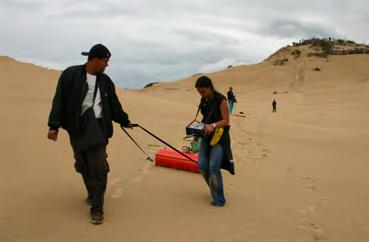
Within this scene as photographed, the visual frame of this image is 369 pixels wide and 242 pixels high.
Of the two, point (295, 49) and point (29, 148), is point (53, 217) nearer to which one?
point (29, 148)

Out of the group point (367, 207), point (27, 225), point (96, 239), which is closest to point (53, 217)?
point (27, 225)

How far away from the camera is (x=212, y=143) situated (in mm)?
5977

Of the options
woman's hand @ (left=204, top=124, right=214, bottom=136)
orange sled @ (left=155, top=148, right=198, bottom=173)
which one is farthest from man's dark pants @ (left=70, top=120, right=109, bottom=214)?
orange sled @ (left=155, top=148, right=198, bottom=173)

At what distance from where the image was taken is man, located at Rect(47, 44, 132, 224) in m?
5.11

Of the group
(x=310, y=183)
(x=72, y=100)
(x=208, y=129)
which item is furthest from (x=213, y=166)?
(x=310, y=183)

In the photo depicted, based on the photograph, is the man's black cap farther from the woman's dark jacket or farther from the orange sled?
the orange sled

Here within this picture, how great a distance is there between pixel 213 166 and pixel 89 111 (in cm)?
162

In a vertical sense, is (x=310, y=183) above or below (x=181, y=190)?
below

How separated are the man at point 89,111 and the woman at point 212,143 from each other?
120cm

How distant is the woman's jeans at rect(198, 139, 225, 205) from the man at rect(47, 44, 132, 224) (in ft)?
4.15

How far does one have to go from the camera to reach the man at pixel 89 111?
16.8ft

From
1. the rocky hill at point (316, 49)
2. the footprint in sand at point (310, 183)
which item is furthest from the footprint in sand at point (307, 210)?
the rocky hill at point (316, 49)

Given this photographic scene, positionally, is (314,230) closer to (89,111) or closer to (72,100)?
(89,111)

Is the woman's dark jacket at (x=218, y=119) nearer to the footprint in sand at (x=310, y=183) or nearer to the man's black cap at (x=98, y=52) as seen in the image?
the man's black cap at (x=98, y=52)
